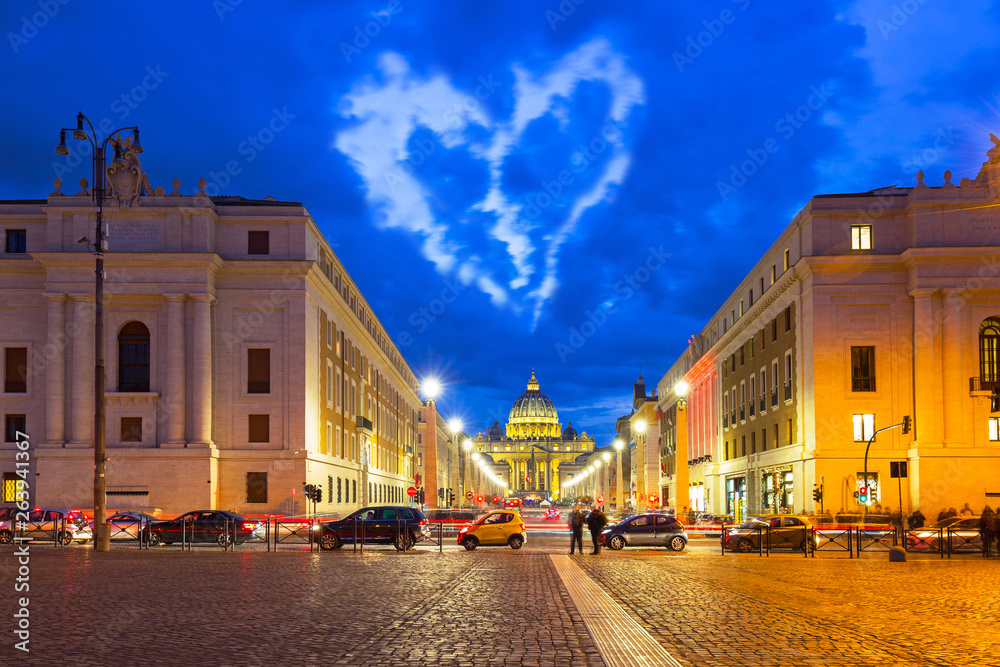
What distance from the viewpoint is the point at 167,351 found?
55.3 m

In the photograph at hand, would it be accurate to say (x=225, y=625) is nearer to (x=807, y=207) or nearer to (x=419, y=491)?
(x=807, y=207)

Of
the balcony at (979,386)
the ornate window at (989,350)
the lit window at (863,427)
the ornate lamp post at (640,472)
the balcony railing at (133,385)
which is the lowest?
the ornate lamp post at (640,472)

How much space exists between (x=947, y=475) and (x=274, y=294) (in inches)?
1490

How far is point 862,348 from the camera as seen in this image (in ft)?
178

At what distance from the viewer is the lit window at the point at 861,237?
54.2 metres

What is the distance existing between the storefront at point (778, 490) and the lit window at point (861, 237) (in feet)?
43.3

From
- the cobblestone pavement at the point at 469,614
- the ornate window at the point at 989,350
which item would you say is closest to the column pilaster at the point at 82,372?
the cobblestone pavement at the point at 469,614

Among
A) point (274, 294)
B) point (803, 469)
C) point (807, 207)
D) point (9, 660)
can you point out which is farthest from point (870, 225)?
point (9, 660)

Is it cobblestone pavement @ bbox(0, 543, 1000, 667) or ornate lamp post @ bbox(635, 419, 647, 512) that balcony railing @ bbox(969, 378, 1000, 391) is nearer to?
cobblestone pavement @ bbox(0, 543, 1000, 667)

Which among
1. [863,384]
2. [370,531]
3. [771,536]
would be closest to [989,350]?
[863,384]

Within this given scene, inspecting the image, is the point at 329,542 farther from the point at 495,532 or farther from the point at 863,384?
the point at 863,384

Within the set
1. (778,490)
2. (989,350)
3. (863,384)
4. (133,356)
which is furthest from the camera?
(778,490)

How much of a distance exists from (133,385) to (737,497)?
42752 millimetres

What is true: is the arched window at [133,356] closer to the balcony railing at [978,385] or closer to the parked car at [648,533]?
the parked car at [648,533]
